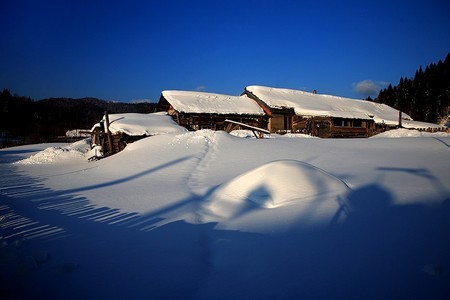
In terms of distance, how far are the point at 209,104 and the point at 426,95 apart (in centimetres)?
6907

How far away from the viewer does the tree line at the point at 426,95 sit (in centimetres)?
5950

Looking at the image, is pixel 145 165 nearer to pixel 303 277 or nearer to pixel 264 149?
pixel 264 149

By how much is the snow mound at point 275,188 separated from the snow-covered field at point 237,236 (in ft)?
0.09

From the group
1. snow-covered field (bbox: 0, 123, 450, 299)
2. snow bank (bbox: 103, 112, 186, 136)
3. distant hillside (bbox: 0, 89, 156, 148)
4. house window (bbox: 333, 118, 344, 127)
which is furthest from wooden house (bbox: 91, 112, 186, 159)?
distant hillside (bbox: 0, 89, 156, 148)

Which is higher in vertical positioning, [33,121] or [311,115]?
[33,121]

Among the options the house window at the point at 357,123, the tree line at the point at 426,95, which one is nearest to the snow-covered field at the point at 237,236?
the house window at the point at 357,123

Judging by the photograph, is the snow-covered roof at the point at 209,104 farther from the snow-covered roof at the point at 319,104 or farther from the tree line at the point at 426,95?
the tree line at the point at 426,95

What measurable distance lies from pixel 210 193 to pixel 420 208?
14.1 feet

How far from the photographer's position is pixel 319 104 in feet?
94.1

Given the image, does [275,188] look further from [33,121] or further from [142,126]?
[33,121]

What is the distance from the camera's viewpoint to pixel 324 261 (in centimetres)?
295

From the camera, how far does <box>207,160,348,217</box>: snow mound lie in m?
4.99

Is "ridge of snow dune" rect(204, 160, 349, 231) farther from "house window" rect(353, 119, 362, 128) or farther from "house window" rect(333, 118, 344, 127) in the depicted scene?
"house window" rect(353, 119, 362, 128)

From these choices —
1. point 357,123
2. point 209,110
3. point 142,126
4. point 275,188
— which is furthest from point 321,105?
point 275,188
